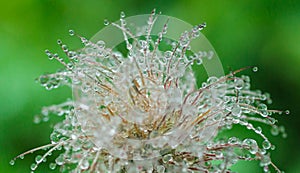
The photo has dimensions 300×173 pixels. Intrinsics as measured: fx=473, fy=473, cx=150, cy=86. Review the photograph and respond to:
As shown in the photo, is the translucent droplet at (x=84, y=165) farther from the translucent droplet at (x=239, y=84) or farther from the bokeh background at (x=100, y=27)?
the bokeh background at (x=100, y=27)

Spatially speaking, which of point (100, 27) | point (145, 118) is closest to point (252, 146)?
point (145, 118)

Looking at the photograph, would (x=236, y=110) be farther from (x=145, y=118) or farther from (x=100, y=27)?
(x=100, y=27)

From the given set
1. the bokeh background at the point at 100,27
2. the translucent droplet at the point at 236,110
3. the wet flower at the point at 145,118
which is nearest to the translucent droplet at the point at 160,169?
the wet flower at the point at 145,118

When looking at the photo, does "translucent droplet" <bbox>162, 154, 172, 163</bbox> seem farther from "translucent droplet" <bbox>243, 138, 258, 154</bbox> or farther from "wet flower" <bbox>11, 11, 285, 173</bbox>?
"translucent droplet" <bbox>243, 138, 258, 154</bbox>

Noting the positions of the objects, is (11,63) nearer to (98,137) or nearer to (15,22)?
(15,22)

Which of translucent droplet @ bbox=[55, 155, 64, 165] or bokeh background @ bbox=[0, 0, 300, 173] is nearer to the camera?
translucent droplet @ bbox=[55, 155, 64, 165]

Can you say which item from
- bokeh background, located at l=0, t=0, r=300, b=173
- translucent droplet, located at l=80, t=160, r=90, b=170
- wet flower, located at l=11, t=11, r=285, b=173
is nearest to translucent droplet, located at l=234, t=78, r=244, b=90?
wet flower, located at l=11, t=11, r=285, b=173

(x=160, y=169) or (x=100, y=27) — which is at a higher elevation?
(x=100, y=27)
